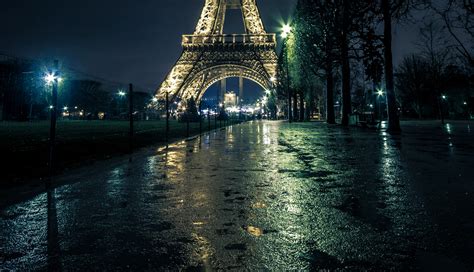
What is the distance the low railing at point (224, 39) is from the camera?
5778 centimetres

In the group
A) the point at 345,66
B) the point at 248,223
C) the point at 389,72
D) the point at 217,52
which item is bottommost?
the point at 248,223

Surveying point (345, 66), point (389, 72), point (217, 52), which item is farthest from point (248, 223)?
point (217, 52)

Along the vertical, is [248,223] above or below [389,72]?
below

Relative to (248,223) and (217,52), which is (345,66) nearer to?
(248,223)

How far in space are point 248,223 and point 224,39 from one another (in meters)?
59.0

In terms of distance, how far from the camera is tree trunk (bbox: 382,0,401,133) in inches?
787

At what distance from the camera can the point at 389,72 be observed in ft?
65.7

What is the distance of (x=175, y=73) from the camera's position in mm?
56719

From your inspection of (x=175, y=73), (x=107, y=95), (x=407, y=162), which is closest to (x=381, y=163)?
(x=407, y=162)

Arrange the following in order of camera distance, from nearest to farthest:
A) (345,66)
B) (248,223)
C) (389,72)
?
(248,223), (389,72), (345,66)

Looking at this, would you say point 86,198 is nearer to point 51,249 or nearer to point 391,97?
point 51,249

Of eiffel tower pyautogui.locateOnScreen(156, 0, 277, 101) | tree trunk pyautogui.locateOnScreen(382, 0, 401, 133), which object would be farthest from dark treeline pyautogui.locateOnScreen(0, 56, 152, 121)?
tree trunk pyautogui.locateOnScreen(382, 0, 401, 133)

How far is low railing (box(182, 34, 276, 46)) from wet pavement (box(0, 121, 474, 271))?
5373 cm

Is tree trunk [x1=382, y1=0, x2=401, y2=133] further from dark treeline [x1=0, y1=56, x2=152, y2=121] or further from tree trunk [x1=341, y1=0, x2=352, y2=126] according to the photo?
dark treeline [x1=0, y1=56, x2=152, y2=121]
